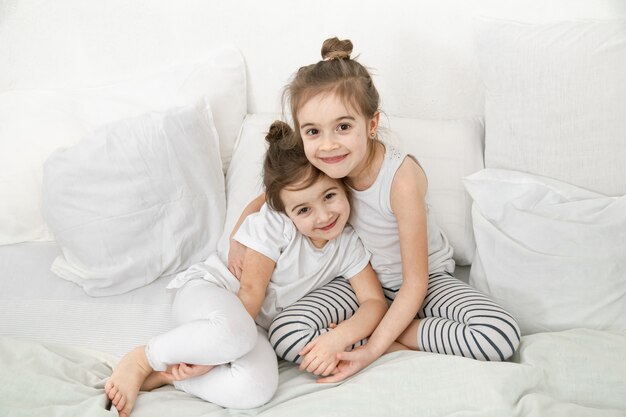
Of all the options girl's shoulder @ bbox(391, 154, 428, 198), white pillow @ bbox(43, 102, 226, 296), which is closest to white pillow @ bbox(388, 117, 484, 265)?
girl's shoulder @ bbox(391, 154, 428, 198)

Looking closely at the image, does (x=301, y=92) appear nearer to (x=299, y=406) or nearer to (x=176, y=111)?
(x=176, y=111)

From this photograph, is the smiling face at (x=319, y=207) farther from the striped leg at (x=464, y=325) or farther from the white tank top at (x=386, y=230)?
the striped leg at (x=464, y=325)

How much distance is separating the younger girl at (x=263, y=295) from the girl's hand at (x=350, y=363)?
2 cm

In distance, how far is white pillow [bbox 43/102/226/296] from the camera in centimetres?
149

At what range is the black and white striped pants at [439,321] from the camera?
1.24 meters

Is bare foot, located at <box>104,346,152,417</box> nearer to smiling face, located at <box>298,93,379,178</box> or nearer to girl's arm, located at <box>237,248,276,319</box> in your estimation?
girl's arm, located at <box>237,248,276,319</box>

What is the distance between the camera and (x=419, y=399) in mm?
1085

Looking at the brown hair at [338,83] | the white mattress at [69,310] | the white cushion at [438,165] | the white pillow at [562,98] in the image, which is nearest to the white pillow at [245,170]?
the white cushion at [438,165]

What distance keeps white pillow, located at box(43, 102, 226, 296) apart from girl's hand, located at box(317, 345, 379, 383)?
19.4 inches

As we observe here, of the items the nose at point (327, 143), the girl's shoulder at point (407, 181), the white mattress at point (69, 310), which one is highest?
the nose at point (327, 143)

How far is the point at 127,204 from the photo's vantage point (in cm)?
150

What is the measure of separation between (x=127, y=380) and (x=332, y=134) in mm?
617

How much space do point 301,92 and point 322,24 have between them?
1.67 feet

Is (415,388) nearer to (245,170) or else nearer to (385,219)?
(385,219)
